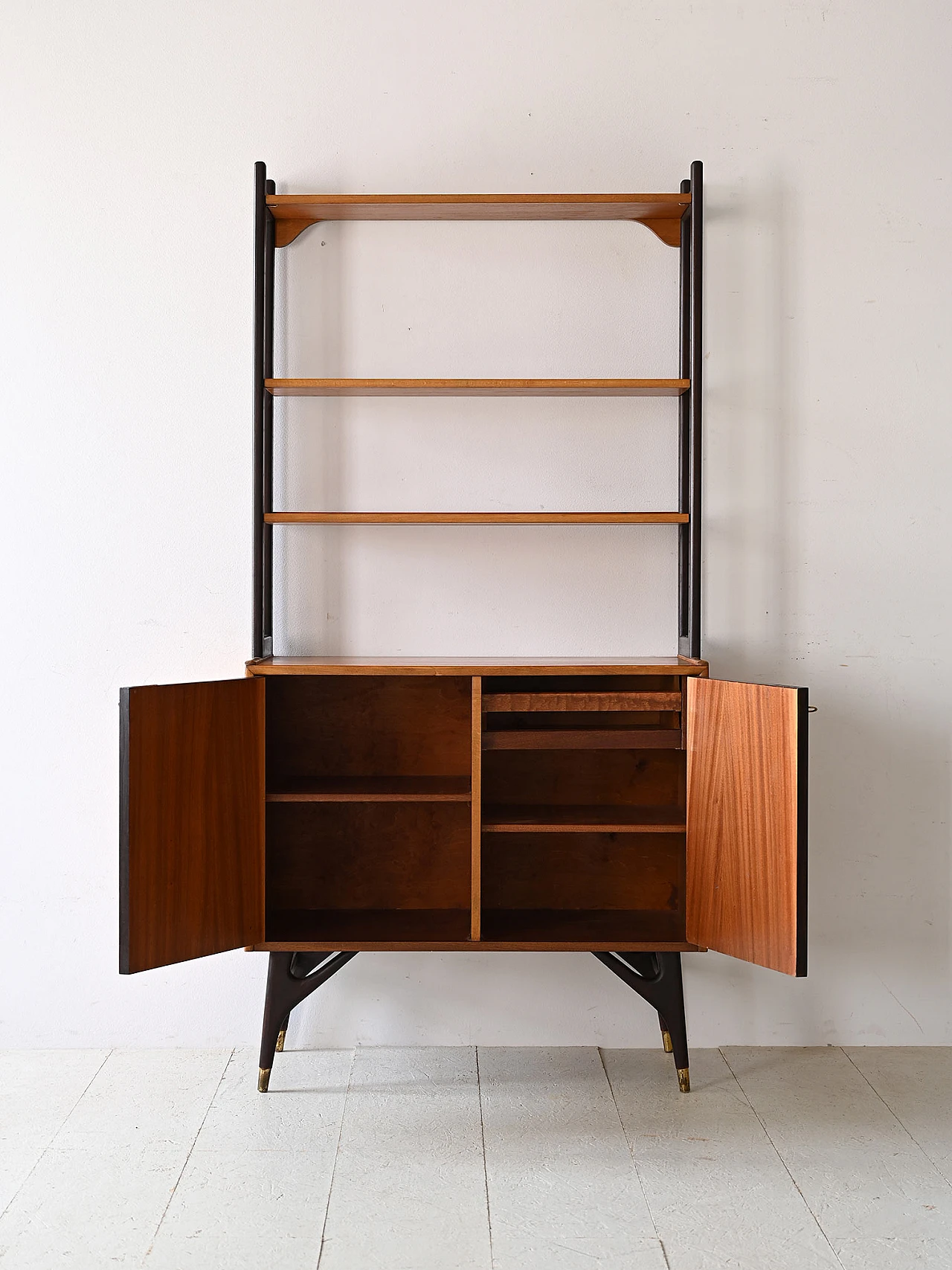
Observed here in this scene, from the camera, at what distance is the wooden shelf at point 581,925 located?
2230 mm

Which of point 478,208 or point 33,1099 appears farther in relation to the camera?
point 478,208

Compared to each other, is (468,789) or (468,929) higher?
(468,789)

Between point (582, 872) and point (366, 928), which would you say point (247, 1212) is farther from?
point (582, 872)

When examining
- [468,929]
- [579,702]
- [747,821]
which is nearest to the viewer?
[747,821]

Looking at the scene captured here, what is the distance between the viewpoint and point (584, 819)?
227 centimetres

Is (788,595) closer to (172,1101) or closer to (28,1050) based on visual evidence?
(172,1101)

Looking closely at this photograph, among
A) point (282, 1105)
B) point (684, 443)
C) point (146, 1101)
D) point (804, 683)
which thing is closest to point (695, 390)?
point (684, 443)

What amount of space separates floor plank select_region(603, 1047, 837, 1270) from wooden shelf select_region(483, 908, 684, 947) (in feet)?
1.23

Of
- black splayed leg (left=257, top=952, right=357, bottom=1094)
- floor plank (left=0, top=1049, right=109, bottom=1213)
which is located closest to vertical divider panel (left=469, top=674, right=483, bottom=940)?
black splayed leg (left=257, top=952, right=357, bottom=1094)

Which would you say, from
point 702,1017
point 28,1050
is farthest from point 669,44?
point 28,1050

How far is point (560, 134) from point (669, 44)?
14.0 inches

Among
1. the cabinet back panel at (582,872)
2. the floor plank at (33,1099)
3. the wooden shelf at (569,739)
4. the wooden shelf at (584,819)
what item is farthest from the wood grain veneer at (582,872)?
the floor plank at (33,1099)

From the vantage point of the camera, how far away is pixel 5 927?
2521mm

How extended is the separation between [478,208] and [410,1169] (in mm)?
2126
